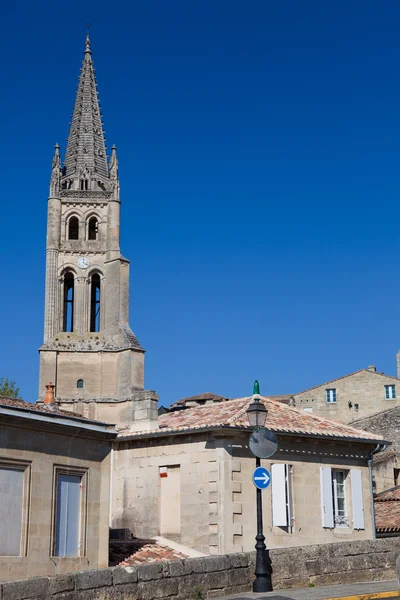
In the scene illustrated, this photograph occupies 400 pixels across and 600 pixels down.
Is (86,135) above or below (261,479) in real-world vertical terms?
above

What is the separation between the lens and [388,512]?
3080 cm

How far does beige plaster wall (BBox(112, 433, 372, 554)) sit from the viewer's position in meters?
21.6

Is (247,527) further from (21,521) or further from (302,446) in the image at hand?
(21,521)

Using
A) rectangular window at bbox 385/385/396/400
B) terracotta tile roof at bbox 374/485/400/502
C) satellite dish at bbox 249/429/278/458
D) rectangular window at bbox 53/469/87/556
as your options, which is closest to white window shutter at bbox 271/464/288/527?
rectangular window at bbox 53/469/87/556

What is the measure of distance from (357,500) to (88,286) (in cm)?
4110

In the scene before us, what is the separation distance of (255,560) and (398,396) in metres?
45.7

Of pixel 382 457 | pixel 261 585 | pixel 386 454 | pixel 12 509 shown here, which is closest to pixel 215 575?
pixel 261 585

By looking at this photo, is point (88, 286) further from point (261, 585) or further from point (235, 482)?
point (261, 585)

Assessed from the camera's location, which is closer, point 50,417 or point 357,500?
point 50,417

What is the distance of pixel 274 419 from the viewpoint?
24.1 metres

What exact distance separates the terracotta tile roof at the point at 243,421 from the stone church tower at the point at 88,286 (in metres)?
30.2

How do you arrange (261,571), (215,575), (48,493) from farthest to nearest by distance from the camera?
1. (48,493)
2. (261,571)
3. (215,575)

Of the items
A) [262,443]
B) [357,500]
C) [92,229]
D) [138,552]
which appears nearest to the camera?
[262,443]

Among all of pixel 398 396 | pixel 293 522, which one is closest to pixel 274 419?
pixel 293 522
